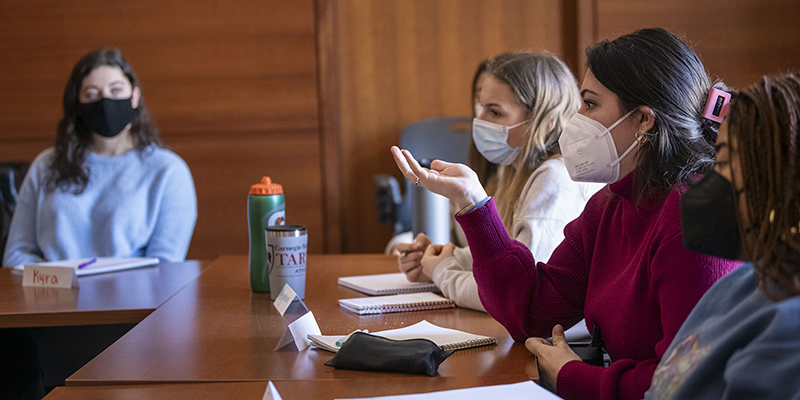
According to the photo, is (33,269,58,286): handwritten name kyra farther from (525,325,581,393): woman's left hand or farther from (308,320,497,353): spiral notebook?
(525,325,581,393): woman's left hand

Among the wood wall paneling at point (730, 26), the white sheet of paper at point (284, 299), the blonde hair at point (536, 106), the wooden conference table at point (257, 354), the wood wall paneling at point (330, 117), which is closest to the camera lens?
the wooden conference table at point (257, 354)

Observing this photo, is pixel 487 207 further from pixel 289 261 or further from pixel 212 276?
pixel 212 276

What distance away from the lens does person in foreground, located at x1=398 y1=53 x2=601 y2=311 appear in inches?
56.9

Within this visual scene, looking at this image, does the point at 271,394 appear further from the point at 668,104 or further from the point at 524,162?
the point at 524,162

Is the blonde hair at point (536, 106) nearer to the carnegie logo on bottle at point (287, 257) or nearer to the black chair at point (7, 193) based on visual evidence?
the carnegie logo on bottle at point (287, 257)

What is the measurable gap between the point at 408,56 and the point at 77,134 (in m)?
1.85

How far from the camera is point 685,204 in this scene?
825mm

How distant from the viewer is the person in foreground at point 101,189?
2230mm

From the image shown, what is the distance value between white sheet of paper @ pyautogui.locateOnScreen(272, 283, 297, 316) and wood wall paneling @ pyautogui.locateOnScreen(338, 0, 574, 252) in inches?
97.4

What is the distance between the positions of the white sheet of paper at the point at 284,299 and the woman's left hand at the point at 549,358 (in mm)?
424

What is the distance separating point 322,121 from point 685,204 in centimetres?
292

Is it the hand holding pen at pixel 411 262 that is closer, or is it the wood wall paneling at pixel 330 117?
the hand holding pen at pixel 411 262

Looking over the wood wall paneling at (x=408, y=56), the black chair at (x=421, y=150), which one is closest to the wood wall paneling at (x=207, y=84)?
the wood wall paneling at (x=408, y=56)

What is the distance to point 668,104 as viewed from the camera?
43.3 inches
